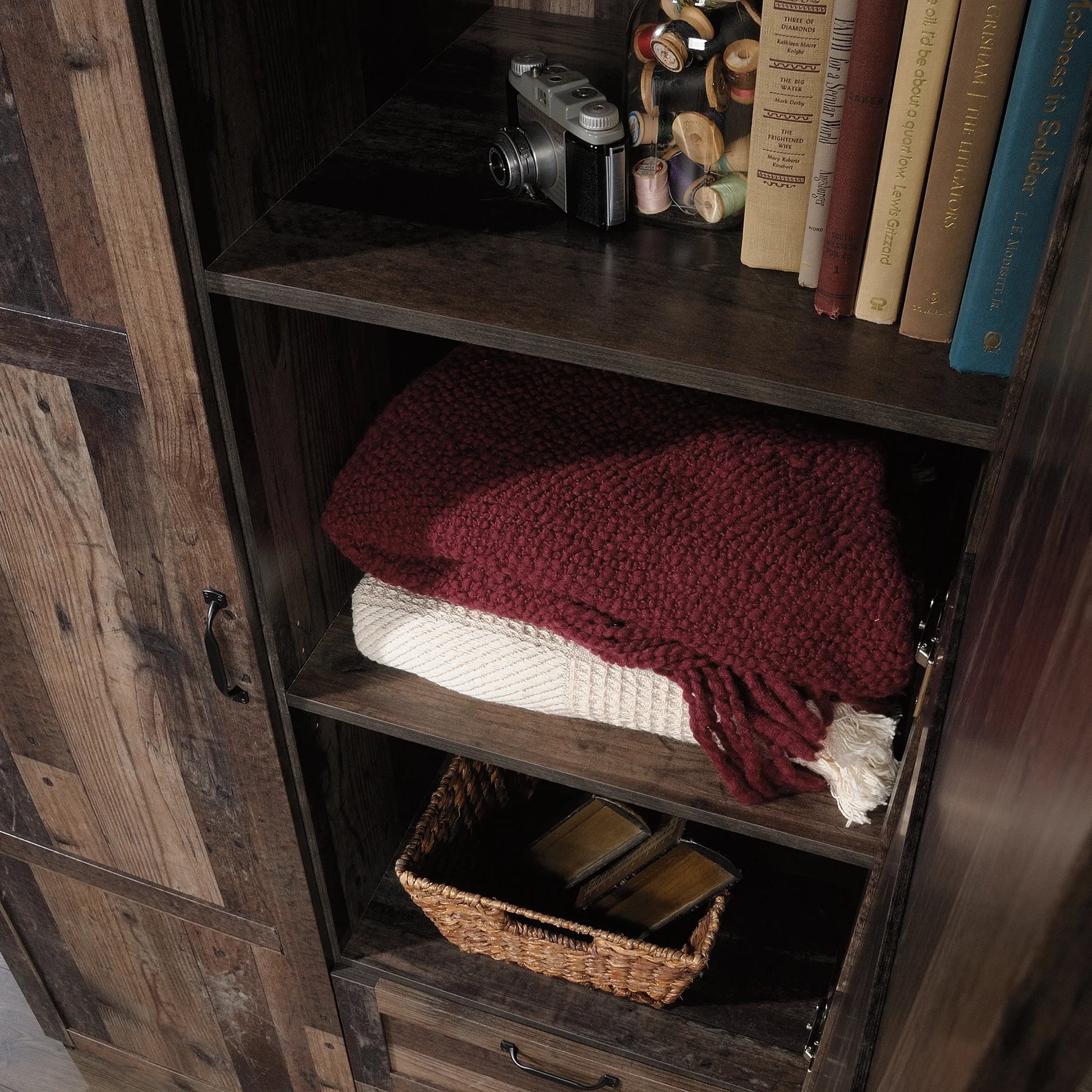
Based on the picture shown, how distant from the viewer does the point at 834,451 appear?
804mm

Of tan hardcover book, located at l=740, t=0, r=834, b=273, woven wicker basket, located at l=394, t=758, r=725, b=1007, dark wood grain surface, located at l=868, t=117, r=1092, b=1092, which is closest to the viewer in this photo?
dark wood grain surface, located at l=868, t=117, r=1092, b=1092

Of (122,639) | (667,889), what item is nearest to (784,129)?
(122,639)

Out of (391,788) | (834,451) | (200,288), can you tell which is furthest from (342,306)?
(391,788)

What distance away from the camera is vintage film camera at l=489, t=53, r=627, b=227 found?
70 cm

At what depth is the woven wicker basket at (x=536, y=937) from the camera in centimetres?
101

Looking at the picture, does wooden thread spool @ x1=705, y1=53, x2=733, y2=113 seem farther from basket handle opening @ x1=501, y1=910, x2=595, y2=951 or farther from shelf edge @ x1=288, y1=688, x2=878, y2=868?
basket handle opening @ x1=501, y1=910, x2=595, y2=951

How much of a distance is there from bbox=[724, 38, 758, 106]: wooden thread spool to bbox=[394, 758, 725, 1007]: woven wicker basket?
2.35 feet

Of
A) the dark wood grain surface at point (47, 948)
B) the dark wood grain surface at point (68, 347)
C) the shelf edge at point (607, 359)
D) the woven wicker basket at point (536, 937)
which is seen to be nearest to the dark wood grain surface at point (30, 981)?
the dark wood grain surface at point (47, 948)

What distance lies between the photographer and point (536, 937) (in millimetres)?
1045

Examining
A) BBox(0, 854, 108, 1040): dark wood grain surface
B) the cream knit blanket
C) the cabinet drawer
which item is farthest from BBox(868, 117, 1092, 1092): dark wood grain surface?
BBox(0, 854, 108, 1040): dark wood grain surface

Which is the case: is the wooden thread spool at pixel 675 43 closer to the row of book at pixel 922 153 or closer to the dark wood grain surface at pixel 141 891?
the row of book at pixel 922 153

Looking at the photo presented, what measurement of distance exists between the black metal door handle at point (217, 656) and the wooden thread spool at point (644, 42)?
0.49m

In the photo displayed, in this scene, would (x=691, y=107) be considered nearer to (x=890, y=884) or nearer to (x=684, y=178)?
(x=684, y=178)

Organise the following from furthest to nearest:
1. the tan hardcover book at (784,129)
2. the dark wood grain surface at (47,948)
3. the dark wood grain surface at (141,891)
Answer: the dark wood grain surface at (47,948), the dark wood grain surface at (141,891), the tan hardcover book at (784,129)
